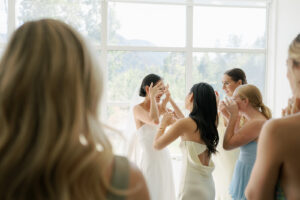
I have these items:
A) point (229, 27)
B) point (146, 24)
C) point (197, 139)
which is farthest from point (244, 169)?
point (229, 27)

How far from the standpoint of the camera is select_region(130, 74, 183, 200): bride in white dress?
10.3 ft

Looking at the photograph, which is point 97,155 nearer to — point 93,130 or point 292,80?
point 93,130

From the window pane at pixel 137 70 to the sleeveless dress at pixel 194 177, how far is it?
2.29 metres

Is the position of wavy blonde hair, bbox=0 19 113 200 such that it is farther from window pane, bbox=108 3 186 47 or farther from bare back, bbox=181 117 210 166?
window pane, bbox=108 3 186 47

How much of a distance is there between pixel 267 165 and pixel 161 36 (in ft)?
12.7

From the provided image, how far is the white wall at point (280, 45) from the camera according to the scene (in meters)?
4.37

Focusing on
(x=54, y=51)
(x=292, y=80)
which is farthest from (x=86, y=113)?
(x=292, y=80)

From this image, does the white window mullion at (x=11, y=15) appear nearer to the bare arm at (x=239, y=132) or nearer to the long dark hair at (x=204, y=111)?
the long dark hair at (x=204, y=111)

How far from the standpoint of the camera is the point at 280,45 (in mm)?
4668

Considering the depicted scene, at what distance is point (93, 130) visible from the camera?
73 centimetres

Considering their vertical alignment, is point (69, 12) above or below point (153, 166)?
above

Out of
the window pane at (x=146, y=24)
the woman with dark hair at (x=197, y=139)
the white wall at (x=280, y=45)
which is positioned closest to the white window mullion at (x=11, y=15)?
the window pane at (x=146, y=24)

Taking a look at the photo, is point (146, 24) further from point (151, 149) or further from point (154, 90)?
point (151, 149)

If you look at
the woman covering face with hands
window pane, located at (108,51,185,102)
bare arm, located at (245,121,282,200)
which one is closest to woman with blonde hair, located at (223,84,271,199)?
the woman covering face with hands
